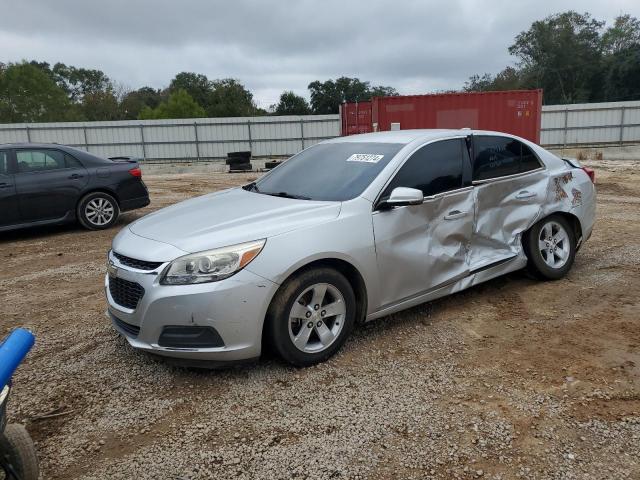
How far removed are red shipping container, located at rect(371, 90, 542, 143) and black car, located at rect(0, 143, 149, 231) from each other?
1167cm

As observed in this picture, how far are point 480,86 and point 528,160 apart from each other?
236ft

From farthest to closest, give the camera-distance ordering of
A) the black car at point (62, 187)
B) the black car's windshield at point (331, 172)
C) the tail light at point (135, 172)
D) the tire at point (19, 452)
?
the tail light at point (135, 172) → the black car at point (62, 187) → the black car's windshield at point (331, 172) → the tire at point (19, 452)

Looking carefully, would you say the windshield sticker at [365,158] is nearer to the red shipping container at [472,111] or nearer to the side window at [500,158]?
the side window at [500,158]

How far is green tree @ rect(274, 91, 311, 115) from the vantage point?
66.1 metres

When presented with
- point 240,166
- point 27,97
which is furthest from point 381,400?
point 27,97

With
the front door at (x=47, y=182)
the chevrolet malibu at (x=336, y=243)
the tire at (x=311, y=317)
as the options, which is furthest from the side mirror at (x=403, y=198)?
the front door at (x=47, y=182)

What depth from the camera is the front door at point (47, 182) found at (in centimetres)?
811

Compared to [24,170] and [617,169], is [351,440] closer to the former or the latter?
[24,170]

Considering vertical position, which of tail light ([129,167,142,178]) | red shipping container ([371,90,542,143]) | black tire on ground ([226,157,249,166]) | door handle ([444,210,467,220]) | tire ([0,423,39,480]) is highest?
red shipping container ([371,90,542,143])

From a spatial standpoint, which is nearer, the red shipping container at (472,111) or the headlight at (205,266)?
the headlight at (205,266)

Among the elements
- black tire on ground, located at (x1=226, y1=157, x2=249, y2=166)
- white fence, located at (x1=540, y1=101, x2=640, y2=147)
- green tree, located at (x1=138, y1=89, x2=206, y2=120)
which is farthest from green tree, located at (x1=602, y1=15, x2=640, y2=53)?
black tire on ground, located at (x1=226, y1=157, x2=249, y2=166)

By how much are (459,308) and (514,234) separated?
0.87 m

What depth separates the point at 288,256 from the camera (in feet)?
11.1

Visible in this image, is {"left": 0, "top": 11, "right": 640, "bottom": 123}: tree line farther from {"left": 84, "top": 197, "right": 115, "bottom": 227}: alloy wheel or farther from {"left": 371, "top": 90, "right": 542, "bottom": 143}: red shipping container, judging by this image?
{"left": 84, "top": 197, "right": 115, "bottom": 227}: alloy wheel
